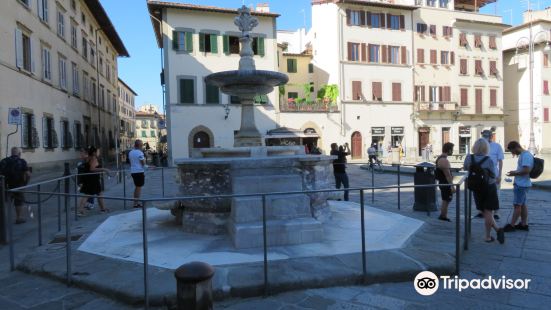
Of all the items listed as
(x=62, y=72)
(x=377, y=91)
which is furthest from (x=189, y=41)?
(x=377, y=91)

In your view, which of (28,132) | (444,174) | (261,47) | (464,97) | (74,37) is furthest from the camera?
(464,97)

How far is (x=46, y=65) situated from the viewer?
20.2 meters

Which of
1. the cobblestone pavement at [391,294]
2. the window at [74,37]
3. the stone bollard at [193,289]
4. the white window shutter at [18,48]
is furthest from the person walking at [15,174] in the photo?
the window at [74,37]

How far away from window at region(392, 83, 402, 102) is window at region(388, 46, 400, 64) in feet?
6.88

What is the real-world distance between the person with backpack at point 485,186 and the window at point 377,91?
102 feet

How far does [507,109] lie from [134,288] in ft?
171

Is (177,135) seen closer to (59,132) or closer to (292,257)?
(59,132)

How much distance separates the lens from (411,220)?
275 inches

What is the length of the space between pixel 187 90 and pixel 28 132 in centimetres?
1381

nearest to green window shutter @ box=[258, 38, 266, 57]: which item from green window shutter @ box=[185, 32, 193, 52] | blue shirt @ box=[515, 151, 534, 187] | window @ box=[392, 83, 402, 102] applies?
green window shutter @ box=[185, 32, 193, 52]

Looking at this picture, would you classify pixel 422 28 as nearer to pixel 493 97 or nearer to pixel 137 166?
pixel 493 97

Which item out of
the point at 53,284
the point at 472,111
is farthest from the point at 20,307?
the point at 472,111

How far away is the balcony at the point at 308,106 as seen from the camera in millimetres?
33000

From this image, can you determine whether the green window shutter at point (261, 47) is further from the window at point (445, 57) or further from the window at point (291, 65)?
the window at point (445, 57)
